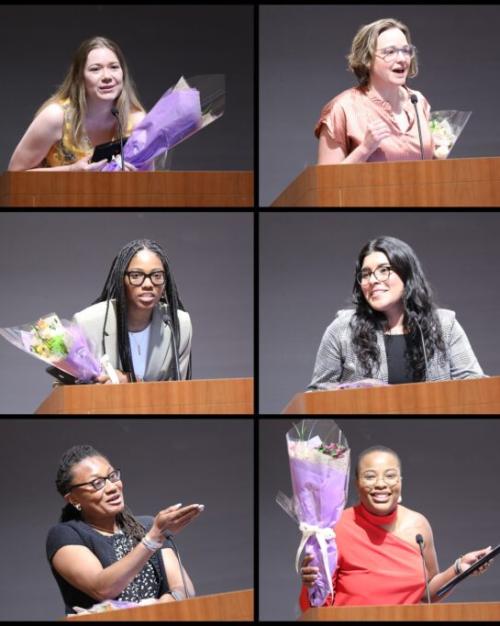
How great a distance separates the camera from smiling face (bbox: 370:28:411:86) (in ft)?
17.0

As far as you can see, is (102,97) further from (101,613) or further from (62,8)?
(101,613)

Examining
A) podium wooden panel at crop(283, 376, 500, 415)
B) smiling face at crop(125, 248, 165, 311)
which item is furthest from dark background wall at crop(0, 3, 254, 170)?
podium wooden panel at crop(283, 376, 500, 415)

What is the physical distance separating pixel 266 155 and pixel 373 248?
0.36 metres

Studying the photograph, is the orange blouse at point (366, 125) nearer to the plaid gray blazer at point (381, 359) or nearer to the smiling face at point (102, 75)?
the plaid gray blazer at point (381, 359)

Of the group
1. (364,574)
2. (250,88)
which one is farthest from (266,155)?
(364,574)

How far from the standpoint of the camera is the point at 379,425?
5324mm

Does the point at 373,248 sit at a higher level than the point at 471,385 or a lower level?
higher

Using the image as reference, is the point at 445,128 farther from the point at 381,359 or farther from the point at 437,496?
the point at 437,496

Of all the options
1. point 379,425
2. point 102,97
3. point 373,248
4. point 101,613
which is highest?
point 102,97

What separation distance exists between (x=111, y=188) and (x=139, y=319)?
29 cm

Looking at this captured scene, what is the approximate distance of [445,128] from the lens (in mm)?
5285

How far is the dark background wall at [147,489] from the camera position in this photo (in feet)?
17.5

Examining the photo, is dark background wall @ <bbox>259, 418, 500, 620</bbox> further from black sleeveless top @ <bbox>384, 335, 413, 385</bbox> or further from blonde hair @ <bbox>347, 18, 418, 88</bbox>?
blonde hair @ <bbox>347, 18, 418, 88</bbox>

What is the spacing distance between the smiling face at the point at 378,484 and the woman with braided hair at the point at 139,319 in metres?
0.45
